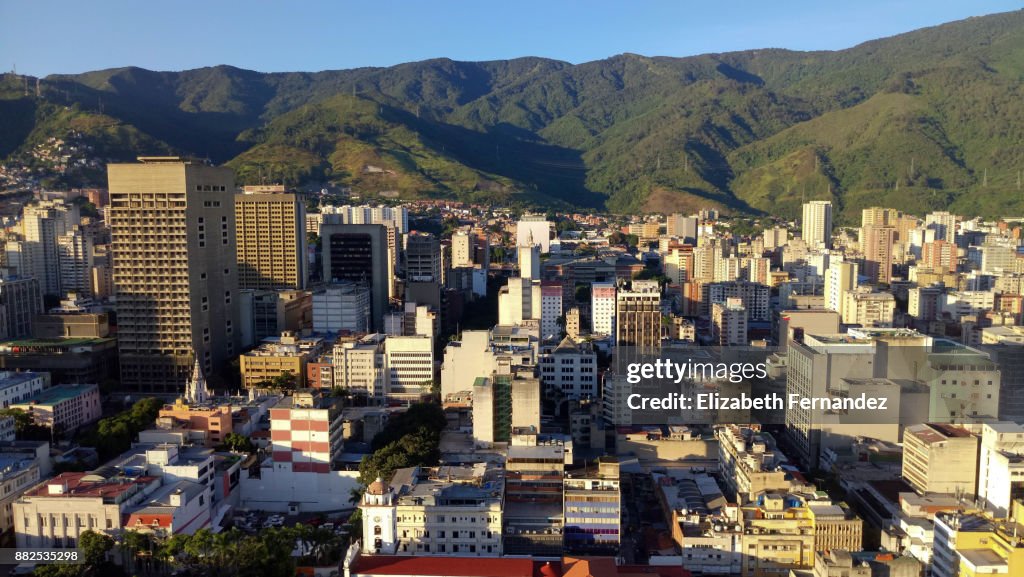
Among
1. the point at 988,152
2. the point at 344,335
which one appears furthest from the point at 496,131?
the point at 344,335

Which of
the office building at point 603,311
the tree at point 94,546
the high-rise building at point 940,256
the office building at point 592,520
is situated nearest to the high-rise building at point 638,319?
the office building at point 603,311

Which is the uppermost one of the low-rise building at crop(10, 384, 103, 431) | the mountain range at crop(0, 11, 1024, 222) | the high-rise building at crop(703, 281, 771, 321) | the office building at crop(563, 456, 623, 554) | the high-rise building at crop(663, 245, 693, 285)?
the mountain range at crop(0, 11, 1024, 222)

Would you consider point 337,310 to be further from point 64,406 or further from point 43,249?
point 43,249

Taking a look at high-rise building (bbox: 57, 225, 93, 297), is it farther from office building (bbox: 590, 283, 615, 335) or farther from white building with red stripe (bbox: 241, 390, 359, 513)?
white building with red stripe (bbox: 241, 390, 359, 513)

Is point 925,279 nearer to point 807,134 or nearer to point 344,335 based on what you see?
point 344,335

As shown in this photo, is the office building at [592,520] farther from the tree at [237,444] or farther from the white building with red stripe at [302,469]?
the tree at [237,444]

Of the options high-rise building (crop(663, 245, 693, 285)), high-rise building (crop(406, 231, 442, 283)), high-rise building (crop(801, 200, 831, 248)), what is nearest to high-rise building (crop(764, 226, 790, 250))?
high-rise building (crop(801, 200, 831, 248))
